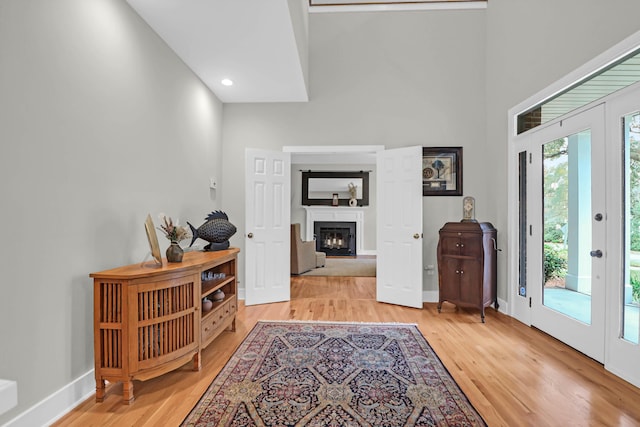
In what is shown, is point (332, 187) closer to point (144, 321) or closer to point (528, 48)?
point (528, 48)

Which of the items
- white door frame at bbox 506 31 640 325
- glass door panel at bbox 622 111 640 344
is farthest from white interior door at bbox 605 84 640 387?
white door frame at bbox 506 31 640 325

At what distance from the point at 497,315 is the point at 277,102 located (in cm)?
383

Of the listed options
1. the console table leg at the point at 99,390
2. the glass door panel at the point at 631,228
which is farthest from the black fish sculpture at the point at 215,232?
the glass door panel at the point at 631,228

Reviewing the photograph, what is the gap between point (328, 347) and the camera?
Result: 2721 millimetres

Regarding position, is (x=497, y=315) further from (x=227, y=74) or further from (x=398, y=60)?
(x=227, y=74)

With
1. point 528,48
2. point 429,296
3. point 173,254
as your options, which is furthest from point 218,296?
point 528,48

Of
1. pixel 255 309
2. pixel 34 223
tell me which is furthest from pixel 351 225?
pixel 34 223

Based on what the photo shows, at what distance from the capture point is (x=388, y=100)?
438 centimetres

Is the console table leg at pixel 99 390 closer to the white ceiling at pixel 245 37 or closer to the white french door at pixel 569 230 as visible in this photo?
the white ceiling at pixel 245 37

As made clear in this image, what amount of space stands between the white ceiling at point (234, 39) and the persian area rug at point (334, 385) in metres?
2.67

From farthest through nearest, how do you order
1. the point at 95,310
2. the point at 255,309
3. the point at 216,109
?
1. the point at 216,109
2. the point at 255,309
3. the point at 95,310

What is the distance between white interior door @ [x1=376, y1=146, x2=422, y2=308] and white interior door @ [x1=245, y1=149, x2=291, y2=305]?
128 cm

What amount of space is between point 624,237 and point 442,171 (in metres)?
2.22

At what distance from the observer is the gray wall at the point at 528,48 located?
2.38m
